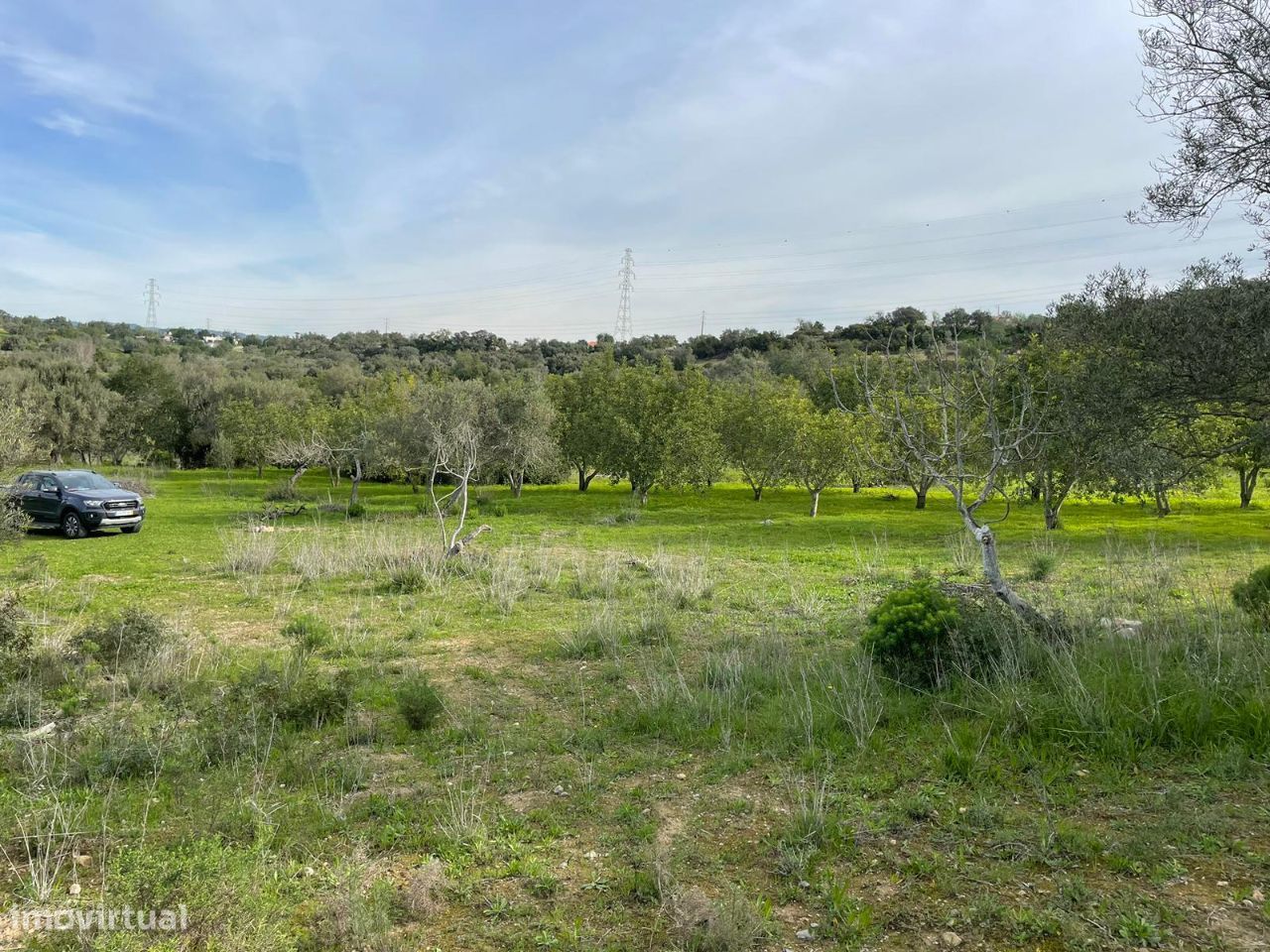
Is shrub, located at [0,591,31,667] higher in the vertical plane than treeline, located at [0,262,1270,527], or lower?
lower

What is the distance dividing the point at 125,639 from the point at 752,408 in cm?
3180

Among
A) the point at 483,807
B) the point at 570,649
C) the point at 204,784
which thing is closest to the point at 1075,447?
the point at 570,649

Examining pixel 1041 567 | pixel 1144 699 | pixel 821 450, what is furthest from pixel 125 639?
pixel 821 450

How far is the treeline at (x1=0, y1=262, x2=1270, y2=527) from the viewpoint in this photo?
26.9 ft

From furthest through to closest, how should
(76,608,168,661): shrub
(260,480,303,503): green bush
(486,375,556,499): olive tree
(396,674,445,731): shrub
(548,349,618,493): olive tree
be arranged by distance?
(548,349,618,493): olive tree, (260,480,303,503): green bush, (486,375,556,499): olive tree, (76,608,168,661): shrub, (396,674,445,731): shrub

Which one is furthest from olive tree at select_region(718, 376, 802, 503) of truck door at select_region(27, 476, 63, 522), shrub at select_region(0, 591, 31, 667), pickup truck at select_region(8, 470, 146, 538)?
shrub at select_region(0, 591, 31, 667)

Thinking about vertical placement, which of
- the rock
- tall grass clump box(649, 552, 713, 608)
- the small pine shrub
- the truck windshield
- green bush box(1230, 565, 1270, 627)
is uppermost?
the truck windshield

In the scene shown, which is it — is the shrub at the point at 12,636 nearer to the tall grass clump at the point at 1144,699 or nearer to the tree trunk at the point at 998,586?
the tall grass clump at the point at 1144,699

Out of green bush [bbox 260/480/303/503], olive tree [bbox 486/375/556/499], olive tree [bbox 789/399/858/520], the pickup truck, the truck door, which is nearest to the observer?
the pickup truck

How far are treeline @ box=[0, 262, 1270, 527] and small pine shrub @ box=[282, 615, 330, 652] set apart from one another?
7231 millimetres

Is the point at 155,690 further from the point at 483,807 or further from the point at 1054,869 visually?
the point at 1054,869

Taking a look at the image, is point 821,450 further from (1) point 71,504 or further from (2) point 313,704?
(2) point 313,704

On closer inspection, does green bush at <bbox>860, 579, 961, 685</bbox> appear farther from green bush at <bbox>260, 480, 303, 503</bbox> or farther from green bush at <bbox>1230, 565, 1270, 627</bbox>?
green bush at <bbox>260, 480, 303, 503</bbox>

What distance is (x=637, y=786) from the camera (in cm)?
512
